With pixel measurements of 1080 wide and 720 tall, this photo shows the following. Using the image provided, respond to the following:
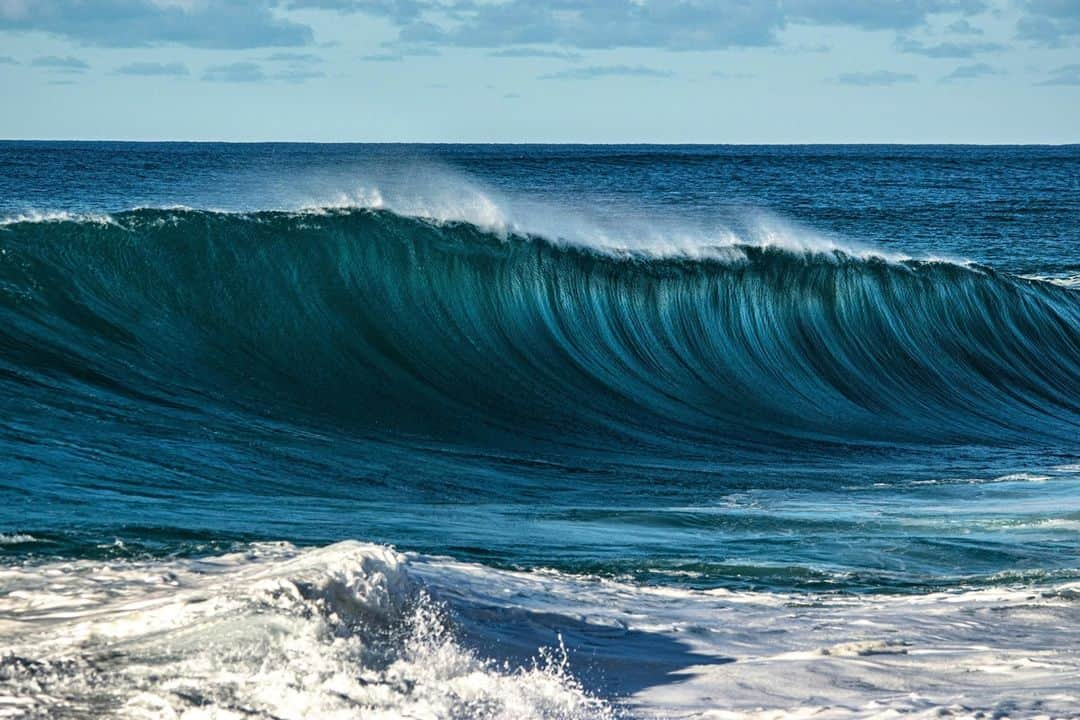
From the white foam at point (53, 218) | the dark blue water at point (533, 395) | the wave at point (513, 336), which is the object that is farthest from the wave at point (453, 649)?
the white foam at point (53, 218)

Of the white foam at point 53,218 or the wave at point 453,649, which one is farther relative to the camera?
the white foam at point 53,218

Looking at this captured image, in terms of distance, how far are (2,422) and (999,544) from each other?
5.34 meters

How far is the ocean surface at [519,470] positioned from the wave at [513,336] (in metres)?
0.05

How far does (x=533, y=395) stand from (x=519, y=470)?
2559mm

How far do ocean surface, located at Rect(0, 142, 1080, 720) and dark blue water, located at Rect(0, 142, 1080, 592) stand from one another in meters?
0.04

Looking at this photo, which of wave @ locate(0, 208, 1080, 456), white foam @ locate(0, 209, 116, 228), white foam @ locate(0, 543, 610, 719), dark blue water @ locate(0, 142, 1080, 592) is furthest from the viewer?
white foam @ locate(0, 209, 116, 228)

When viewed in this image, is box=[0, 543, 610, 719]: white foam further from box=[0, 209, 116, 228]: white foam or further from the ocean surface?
box=[0, 209, 116, 228]: white foam

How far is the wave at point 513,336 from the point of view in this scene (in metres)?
10.4

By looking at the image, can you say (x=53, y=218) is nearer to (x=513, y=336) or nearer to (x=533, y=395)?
(x=513, y=336)

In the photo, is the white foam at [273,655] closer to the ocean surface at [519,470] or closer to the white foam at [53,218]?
the ocean surface at [519,470]

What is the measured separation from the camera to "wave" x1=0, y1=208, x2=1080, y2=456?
10.4 meters

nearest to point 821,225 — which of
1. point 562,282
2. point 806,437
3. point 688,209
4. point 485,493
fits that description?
point 688,209

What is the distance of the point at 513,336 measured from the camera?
13281mm

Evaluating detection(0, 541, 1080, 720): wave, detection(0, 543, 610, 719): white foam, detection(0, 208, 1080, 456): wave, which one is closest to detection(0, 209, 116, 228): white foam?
detection(0, 208, 1080, 456): wave
